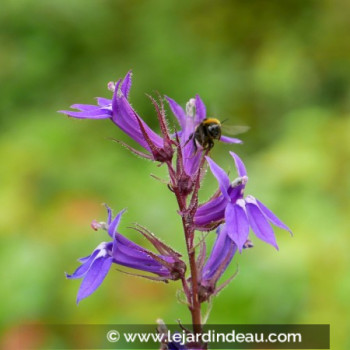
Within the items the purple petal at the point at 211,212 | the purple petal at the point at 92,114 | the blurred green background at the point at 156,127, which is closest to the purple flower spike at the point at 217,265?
the purple petal at the point at 211,212

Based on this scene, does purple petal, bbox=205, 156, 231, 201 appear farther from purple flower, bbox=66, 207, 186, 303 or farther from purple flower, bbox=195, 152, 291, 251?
purple flower, bbox=66, 207, 186, 303

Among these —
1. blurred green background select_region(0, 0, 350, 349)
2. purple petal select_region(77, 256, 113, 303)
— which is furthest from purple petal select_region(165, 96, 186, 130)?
blurred green background select_region(0, 0, 350, 349)

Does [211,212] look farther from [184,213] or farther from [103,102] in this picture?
[103,102]

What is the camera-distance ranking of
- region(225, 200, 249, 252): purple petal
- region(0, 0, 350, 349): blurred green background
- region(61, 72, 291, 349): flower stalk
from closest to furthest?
region(225, 200, 249, 252): purple petal
region(61, 72, 291, 349): flower stalk
region(0, 0, 350, 349): blurred green background

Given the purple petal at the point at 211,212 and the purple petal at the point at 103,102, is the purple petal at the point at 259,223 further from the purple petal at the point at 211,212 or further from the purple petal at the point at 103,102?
the purple petal at the point at 103,102

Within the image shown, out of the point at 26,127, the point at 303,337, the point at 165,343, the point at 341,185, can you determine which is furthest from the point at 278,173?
the point at 165,343
